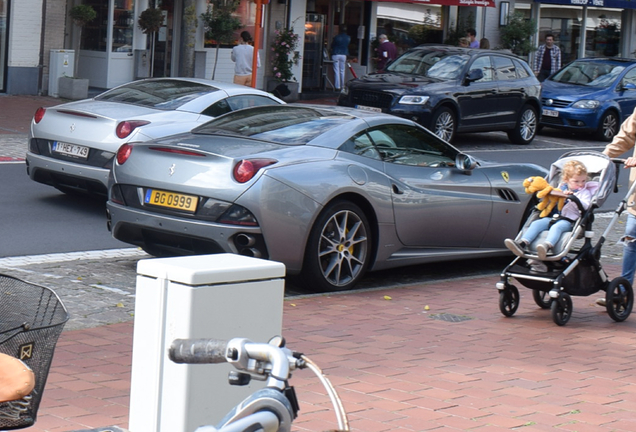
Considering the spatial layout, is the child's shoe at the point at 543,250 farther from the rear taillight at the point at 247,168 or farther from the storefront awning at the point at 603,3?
the storefront awning at the point at 603,3

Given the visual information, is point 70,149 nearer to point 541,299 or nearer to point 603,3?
point 541,299

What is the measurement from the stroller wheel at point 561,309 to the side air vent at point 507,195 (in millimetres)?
2065

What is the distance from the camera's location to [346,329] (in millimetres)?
6766

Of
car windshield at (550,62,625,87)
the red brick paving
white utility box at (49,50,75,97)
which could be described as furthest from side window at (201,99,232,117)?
car windshield at (550,62,625,87)

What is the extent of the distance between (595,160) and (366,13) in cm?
2322

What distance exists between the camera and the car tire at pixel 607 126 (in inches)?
904

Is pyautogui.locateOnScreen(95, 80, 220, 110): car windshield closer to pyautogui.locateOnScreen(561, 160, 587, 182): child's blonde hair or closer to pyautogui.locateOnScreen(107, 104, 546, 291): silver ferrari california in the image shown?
pyautogui.locateOnScreen(107, 104, 546, 291): silver ferrari california

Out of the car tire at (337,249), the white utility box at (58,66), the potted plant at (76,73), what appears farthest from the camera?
the white utility box at (58,66)

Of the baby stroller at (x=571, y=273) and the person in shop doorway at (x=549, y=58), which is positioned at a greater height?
the person in shop doorway at (x=549, y=58)

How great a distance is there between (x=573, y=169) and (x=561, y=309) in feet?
3.36

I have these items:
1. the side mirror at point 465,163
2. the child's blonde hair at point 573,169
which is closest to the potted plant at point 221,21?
the side mirror at point 465,163

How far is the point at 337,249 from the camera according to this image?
25.8 feet

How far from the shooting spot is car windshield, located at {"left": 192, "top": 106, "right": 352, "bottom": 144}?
8.24 metres

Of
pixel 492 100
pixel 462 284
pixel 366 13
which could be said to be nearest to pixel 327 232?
pixel 462 284
